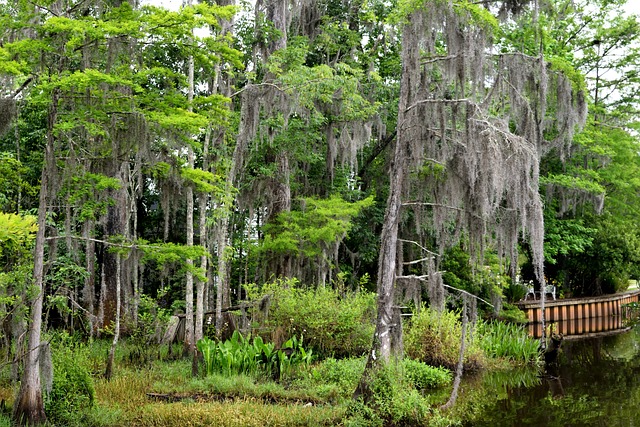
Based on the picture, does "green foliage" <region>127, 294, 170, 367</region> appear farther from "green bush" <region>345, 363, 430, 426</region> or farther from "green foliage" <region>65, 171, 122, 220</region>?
"green bush" <region>345, 363, 430, 426</region>

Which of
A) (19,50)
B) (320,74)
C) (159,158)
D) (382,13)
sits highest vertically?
(382,13)

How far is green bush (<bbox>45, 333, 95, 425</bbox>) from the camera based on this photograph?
343 inches

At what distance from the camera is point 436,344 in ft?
46.3

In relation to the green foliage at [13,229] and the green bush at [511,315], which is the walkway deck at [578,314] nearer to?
the green bush at [511,315]

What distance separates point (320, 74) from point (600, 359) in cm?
1056

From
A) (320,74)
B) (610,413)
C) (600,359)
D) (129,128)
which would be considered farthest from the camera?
(600,359)

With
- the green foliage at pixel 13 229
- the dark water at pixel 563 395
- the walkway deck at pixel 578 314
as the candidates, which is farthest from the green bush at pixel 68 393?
the walkway deck at pixel 578 314

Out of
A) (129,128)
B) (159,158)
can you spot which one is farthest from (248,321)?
(129,128)

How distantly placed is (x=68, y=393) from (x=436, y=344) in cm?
806

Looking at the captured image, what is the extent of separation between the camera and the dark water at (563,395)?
10656mm

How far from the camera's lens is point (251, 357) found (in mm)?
11938

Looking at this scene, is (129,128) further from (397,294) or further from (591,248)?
(591,248)

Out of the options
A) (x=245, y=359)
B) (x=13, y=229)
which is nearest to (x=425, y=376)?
(x=245, y=359)

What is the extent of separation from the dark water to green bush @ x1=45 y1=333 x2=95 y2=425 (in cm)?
591
